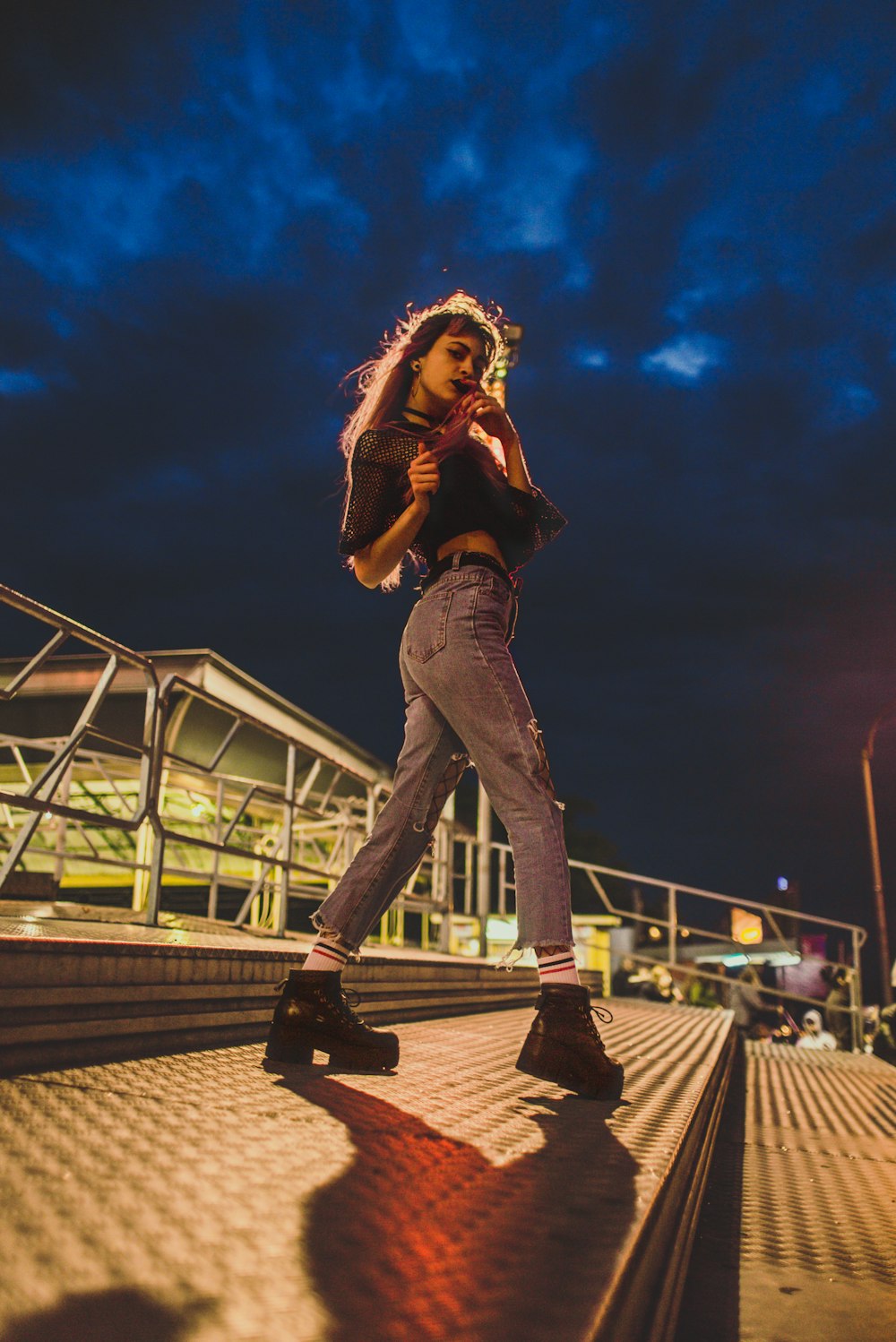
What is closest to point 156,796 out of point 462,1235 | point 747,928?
point 462,1235

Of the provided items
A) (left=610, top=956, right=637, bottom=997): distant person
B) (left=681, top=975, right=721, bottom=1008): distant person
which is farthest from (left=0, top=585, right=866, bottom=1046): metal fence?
(left=681, top=975, right=721, bottom=1008): distant person

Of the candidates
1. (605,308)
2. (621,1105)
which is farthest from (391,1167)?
(605,308)

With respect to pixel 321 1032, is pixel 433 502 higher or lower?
higher

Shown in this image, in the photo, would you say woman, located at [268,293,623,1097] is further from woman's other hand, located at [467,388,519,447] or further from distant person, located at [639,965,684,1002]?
distant person, located at [639,965,684,1002]

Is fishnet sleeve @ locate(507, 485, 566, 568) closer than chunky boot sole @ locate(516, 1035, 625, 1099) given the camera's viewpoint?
No

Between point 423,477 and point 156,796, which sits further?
point 156,796

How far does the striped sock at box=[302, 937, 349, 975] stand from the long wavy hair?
101 cm

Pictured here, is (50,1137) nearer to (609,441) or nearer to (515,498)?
(515,498)

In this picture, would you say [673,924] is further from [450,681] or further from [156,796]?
[450,681]

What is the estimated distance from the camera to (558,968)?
6.49 ft

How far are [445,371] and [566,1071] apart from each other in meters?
1.87

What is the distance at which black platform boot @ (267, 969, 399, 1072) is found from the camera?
2039mm

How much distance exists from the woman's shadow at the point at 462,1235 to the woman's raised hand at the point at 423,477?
4.52 ft

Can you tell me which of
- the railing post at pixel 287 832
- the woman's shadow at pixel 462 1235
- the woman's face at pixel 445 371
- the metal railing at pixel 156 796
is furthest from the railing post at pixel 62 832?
the woman's shadow at pixel 462 1235
